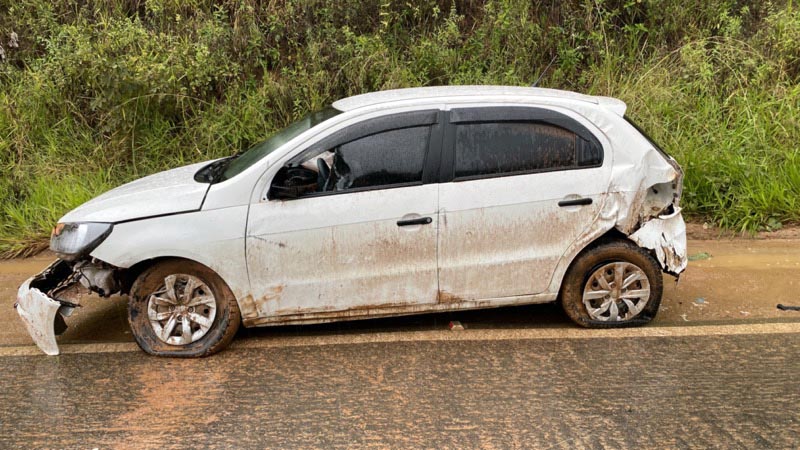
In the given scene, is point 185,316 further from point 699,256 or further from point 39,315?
point 699,256

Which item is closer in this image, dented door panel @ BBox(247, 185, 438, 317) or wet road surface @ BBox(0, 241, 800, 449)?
wet road surface @ BBox(0, 241, 800, 449)

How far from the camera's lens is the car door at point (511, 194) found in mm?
4617

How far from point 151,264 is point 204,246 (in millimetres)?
398

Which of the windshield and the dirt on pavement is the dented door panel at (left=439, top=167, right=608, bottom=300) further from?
the windshield

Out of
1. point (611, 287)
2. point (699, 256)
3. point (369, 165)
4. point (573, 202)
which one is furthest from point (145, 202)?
point (699, 256)

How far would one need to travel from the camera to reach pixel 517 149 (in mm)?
4703

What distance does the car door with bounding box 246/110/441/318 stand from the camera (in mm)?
4531

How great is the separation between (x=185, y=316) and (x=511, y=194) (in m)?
2.22

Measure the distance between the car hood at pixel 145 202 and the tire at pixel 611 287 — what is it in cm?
249

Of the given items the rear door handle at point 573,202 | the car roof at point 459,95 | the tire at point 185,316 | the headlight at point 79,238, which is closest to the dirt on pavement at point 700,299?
the tire at point 185,316

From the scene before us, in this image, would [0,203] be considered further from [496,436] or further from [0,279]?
[496,436]

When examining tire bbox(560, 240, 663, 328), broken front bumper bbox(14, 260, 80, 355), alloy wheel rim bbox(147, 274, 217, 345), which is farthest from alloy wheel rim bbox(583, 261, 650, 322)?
broken front bumper bbox(14, 260, 80, 355)

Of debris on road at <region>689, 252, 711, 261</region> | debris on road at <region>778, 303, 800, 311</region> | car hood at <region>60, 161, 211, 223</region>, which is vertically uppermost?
car hood at <region>60, 161, 211, 223</region>

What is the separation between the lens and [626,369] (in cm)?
436
